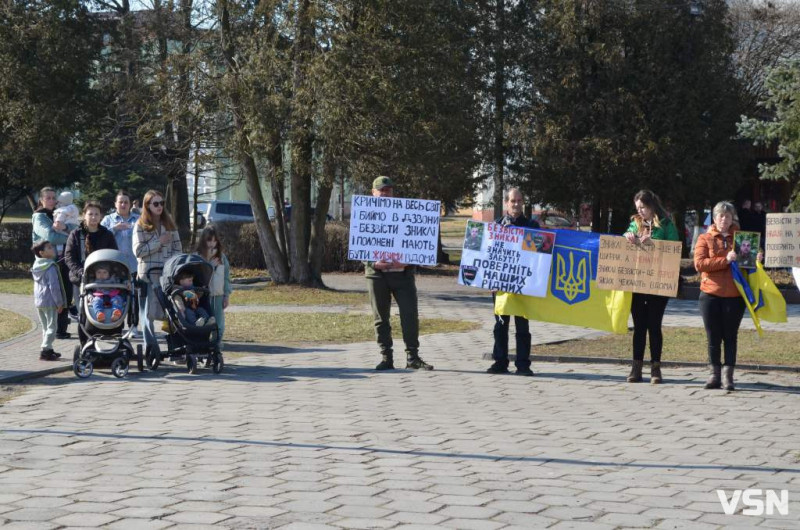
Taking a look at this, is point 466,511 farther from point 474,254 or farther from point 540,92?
point 540,92

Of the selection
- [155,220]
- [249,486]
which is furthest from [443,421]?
[155,220]

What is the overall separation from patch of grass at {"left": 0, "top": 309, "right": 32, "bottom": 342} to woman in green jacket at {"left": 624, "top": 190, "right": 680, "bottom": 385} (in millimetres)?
8551

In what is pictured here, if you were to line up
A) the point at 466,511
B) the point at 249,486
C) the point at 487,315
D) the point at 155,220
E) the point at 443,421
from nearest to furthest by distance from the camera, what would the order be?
1. the point at 466,511
2. the point at 249,486
3. the point at 443,421
4. the point at 155,220
5. the point at 487,315

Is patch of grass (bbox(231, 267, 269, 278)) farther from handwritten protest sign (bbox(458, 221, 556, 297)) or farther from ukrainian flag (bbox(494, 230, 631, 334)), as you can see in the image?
ukrainian flag (bbox(494, 230, 631, 334))

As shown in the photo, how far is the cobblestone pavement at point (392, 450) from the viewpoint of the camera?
6.24m

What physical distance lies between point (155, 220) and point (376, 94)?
30.9 feet

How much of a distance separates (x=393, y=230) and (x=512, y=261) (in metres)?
1.40

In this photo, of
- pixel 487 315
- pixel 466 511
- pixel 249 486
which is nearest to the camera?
pixel 466 511

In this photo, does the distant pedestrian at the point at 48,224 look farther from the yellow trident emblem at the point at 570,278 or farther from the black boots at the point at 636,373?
the black boots at the point at 636,373

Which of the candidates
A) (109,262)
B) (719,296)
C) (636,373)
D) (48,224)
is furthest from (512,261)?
(48,224)

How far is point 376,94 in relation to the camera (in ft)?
70.7

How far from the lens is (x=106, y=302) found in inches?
467

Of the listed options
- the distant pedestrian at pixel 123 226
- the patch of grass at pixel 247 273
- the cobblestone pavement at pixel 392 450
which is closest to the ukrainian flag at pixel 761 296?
the cobblestone pavement at pixel 392 450

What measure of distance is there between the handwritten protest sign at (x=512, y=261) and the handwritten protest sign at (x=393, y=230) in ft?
1.57
